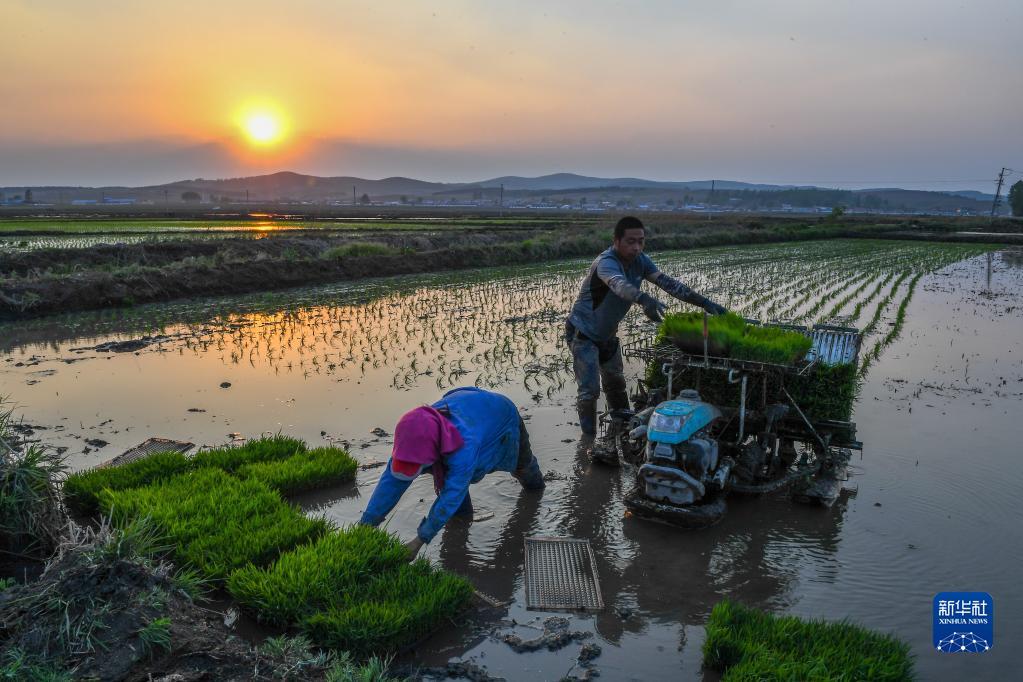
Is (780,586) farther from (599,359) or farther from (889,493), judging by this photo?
(599,359)

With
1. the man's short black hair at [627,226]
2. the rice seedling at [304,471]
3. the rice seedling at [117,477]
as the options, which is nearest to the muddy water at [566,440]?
the rice seedling at [304,471]

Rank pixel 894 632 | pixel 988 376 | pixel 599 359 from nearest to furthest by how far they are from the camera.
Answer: pixel 894 632 → pixel 599 359 → pixel 988 376

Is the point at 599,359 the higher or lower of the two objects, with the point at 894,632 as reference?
higher

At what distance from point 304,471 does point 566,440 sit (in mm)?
2394

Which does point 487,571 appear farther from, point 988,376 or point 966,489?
point 988,376

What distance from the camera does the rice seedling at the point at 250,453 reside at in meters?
5.45

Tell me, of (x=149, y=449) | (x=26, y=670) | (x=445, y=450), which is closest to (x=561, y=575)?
(x=445, y=450)

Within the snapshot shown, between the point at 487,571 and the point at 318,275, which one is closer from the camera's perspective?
the point at 487,571

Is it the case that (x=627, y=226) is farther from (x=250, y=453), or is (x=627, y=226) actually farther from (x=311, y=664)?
(x=311, y=664)

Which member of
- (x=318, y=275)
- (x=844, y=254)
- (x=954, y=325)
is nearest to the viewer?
(x=954, y=325)

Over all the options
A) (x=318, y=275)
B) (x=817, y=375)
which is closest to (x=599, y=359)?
(x=817, y=375)

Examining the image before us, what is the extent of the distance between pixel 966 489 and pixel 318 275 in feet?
47.3

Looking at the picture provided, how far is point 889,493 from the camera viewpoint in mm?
5469

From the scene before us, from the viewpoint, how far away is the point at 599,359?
615 cm
